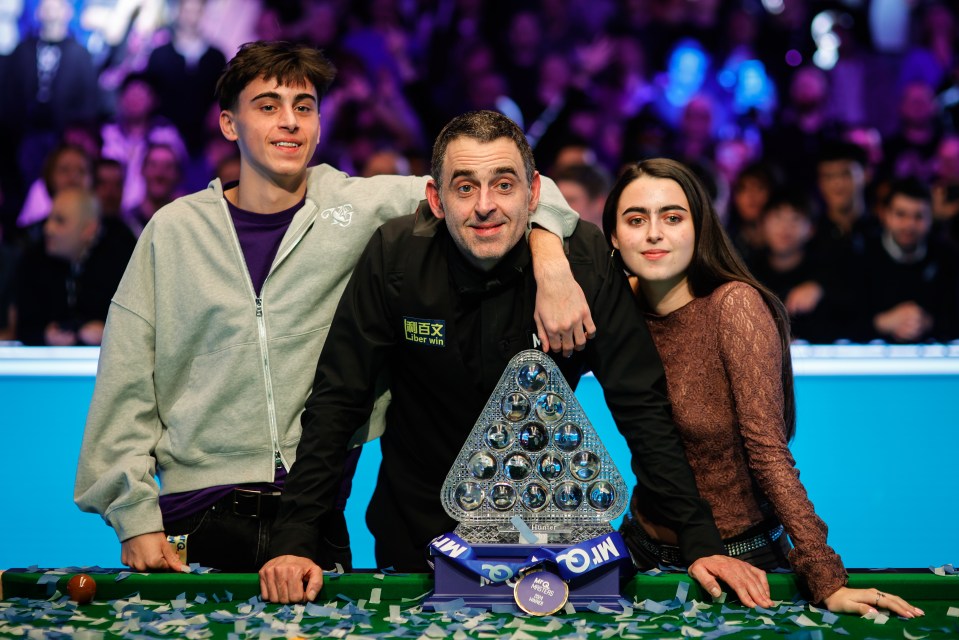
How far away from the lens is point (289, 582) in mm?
2225

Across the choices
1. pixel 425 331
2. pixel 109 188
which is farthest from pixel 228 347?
pixel 109 188

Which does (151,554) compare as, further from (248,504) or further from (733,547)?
(733,547)

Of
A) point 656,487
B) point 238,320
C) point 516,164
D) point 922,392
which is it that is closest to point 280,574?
point 238,320

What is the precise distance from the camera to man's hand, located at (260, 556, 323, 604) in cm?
222

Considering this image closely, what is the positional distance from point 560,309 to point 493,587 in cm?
70

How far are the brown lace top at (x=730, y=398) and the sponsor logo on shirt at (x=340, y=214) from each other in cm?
91

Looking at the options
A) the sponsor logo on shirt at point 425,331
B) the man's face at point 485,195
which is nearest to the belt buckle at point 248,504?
the sponsor logo on shirt at point 425,331

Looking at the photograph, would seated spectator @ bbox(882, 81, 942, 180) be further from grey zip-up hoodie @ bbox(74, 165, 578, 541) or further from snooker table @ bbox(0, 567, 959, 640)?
snooker table @ bbox(0, 567, 959, 640)

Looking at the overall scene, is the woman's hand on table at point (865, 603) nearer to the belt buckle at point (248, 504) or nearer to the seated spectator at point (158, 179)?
the belt buckle at point (248, 504)

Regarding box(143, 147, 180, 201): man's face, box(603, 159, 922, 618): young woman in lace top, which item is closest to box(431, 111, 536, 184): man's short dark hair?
box(603, 159, 922, 618): young woman in lace top

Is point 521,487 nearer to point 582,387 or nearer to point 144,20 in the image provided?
point 582,387

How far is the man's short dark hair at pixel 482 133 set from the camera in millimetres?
2475

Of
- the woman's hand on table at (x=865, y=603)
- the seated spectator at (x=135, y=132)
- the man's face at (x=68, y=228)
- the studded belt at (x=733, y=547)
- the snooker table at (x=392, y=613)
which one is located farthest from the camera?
the seated spectator at (x=135, y=132)

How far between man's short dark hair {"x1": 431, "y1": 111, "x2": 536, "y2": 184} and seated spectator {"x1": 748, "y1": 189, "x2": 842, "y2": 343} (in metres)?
6.51
